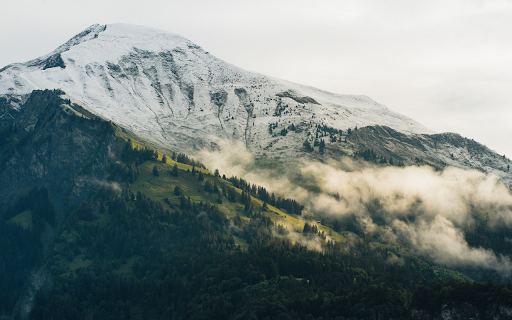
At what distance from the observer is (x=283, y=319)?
200 metres

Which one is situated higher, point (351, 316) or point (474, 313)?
point (474, 313)

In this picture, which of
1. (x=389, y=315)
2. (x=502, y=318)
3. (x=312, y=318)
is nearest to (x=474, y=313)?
(x=502, y=318)

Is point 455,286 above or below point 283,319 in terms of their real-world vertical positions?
above

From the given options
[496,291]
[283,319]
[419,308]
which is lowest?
[283,319]

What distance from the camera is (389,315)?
19500 centimetres

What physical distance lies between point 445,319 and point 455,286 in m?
13.7

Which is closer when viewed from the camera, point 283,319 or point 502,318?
point 502,318

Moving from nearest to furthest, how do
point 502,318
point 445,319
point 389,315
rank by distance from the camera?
point 502,318
point 445,319
point 389,315

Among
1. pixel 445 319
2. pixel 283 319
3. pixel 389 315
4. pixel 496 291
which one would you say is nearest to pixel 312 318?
pixel 283 319

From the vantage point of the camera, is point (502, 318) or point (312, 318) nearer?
point (502, 318)

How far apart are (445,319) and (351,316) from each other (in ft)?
114

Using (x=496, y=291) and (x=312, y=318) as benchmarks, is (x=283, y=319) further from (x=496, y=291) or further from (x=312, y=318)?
(x=496, y=291)

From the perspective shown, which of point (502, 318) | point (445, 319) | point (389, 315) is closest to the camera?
point (502, 318)

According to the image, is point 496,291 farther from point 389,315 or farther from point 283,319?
point 283,319
